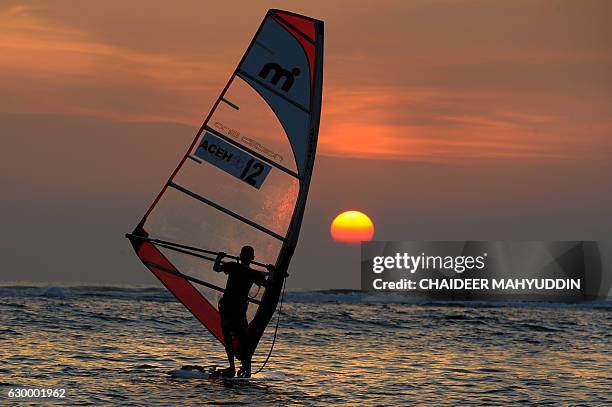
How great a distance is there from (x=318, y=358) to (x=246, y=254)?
5.99 meters

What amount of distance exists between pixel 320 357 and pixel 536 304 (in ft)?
102

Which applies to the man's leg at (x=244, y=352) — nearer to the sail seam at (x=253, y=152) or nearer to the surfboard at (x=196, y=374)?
the surfboard at (x=196, y=374)

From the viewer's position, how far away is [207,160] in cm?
1391

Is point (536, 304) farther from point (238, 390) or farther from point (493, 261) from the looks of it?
point (238, 390)

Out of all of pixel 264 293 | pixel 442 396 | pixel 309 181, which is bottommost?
pixel 442 396

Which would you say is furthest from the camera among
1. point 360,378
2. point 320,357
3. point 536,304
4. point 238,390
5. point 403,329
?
point 536,304

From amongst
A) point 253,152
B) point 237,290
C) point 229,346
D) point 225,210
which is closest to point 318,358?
point 229,346

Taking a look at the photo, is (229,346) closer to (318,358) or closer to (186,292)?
(186,292)

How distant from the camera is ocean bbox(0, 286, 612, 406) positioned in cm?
1360

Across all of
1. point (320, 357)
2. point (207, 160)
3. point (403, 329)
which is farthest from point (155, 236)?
point (403, 329)

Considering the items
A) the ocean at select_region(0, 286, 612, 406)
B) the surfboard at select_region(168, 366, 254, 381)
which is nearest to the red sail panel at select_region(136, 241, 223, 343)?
the surfboard at select_region(168, 366, 254, 381)

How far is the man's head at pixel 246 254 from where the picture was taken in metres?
13.6

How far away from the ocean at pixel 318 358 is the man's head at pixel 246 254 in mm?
1808

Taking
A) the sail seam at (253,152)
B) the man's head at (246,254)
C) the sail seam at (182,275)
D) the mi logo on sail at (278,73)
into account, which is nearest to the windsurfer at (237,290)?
the man's head at (246,254)
